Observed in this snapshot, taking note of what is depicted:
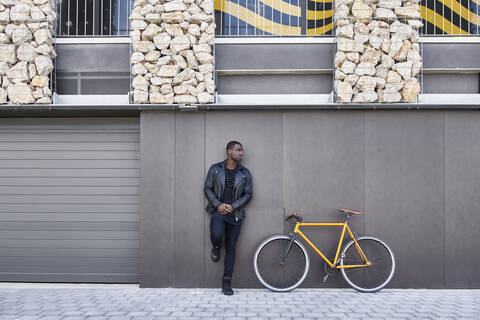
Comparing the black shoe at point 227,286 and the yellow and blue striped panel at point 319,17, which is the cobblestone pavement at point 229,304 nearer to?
the black shoe at point 227,286

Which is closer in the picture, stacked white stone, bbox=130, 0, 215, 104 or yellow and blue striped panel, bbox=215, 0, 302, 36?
stacked white stone, bbox=130, 0, 215, 104

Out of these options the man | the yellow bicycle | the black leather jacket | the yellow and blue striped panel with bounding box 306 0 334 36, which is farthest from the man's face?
the yellow and blue striped panel with bounding box 306 0 334 36

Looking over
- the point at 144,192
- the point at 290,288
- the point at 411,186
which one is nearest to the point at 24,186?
the point at 144,192

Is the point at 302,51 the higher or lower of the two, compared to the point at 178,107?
higher

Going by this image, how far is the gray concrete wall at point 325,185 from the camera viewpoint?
6.32 meters

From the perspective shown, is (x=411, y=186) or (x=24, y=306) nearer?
(x=24, y=306)

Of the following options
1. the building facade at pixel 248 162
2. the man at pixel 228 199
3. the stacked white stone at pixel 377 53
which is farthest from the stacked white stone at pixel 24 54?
the stacked white stone at pixel 377 53

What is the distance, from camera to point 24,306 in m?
5.41

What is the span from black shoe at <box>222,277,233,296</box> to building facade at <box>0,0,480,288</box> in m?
0.33

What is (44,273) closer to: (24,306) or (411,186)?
(24,306)

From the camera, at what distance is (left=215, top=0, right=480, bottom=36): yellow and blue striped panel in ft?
22.5

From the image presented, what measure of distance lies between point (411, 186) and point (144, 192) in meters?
4.16

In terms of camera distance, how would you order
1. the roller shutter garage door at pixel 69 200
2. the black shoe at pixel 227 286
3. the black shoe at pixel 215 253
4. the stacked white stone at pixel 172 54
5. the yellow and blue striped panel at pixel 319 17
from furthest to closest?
the yellow and blue striped panel at pixel 319 17 < the roller shutter garage door at pixel 69 200 < the stacked white stone at pixel 172 54 < the black shoe at pixel 215 253 < the black shoe at pixel 227 286

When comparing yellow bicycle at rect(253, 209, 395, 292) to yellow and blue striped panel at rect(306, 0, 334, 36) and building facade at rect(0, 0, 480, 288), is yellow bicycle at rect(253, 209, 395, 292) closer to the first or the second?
building facade at rect(0, 0, 480, 288)
